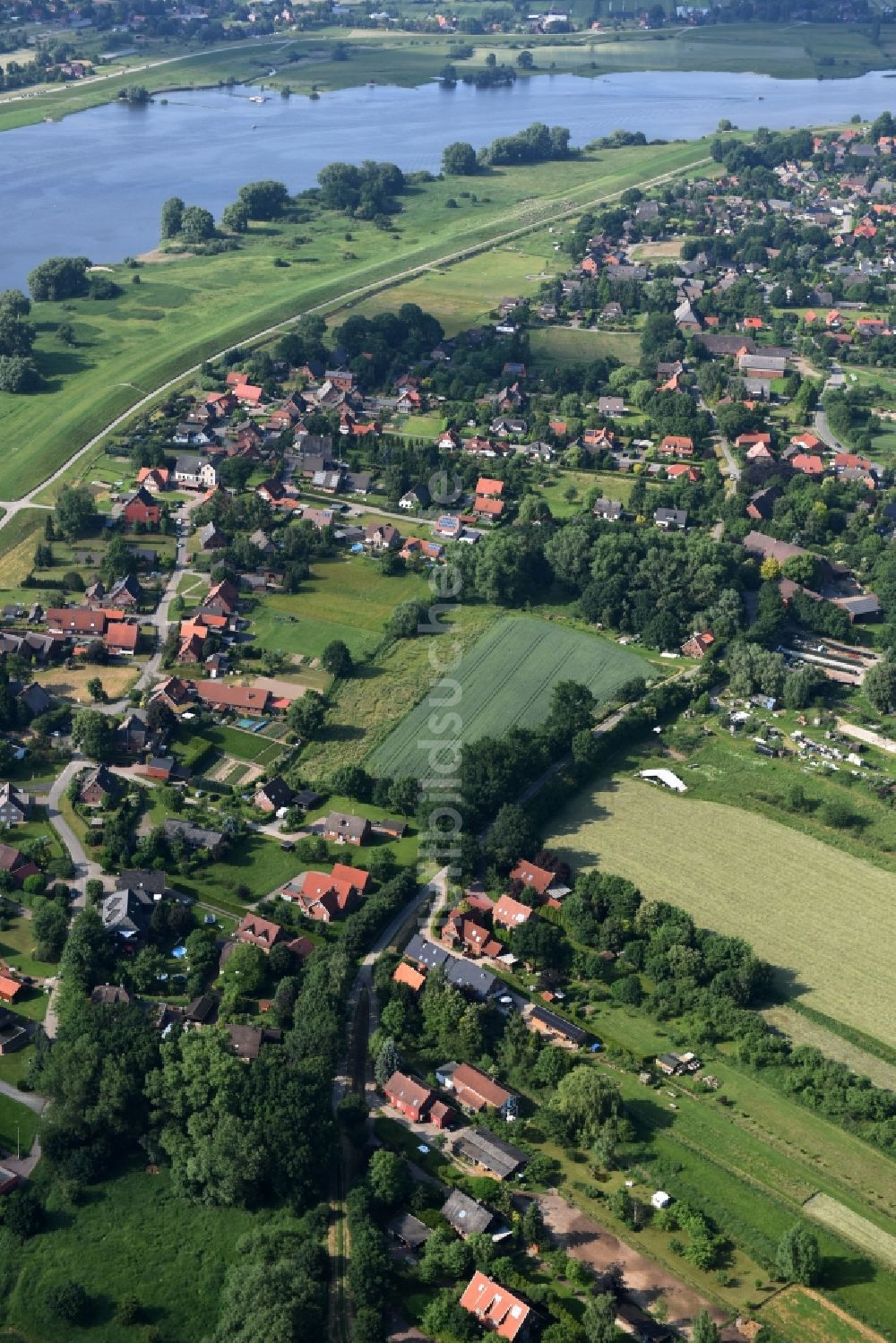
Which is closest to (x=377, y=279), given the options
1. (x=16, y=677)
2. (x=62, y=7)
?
(x=16, y=677)

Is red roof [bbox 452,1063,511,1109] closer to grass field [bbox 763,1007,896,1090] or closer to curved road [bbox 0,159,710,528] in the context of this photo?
grass field [bbox 763,1007,896,1090]

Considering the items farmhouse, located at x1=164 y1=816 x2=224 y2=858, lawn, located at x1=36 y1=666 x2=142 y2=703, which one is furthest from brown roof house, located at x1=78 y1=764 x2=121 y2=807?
lawn, located at x1=36 y1=666 x2=142 y2=703

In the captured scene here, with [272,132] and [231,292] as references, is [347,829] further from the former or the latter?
[272,132]

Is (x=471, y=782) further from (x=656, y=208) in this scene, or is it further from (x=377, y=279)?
(x=656, y=208)

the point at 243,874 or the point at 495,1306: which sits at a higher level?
the point at 243,874

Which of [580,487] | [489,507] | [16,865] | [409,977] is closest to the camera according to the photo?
[409,977]

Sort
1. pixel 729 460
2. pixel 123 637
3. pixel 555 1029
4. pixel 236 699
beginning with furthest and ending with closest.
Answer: pixel 729 460 < pixel 123 637 < pixel 236 699 < pixel 555 1029

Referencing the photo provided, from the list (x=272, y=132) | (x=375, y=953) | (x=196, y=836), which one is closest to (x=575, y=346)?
(x=196, y=836)

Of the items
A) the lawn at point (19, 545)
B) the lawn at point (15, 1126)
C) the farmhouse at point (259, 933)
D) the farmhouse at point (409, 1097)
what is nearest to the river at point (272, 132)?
the lawn at point (19, 545)
